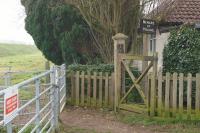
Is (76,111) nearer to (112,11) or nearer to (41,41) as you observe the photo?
(112,11)

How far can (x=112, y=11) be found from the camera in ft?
52.4

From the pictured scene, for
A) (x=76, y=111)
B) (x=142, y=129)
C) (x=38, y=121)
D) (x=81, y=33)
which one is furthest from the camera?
(x=81, y=33)

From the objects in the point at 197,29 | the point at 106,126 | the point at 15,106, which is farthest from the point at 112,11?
the point at 15,106

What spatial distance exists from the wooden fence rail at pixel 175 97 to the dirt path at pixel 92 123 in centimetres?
105

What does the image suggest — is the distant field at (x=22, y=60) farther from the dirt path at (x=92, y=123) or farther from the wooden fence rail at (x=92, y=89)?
the dirt path at (x=92, y=123)

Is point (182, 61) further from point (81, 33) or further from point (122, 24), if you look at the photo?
point (81, 33)

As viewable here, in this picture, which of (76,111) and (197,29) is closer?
(76,111)

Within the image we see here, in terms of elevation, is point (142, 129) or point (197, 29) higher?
point (197, 29)

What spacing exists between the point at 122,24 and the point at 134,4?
2.96ft

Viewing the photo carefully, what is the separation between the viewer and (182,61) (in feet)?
45.0

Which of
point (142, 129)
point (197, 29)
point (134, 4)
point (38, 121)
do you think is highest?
point (134, 4)

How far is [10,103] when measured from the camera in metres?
4.59

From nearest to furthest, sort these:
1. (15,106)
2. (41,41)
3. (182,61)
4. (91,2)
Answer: (15,106)
(182,61)
(91,2)
(41,41)

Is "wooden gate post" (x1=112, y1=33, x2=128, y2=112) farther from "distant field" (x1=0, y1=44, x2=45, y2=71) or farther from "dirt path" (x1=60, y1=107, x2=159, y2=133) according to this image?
"distant field" (x1=0, y1=44, x2=45, y2=71)
